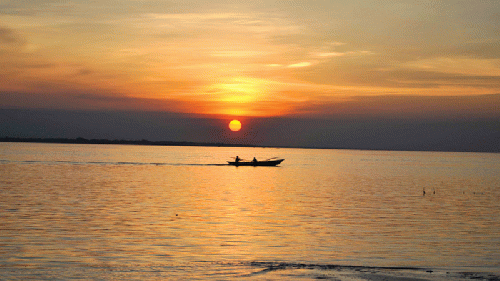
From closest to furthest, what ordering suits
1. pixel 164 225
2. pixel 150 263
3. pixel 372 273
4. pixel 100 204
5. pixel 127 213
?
pixel 372 273 → pixel 150 263 → pixel 164 225 → pixel 127 213 → pixel 100 204

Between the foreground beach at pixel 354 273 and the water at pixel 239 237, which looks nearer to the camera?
the foreground beach at pixel 354 273

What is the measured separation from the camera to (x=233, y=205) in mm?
41000

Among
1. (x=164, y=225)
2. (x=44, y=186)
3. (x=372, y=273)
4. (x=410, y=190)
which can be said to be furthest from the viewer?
(x=410, y=190)

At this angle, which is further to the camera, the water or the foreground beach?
the water

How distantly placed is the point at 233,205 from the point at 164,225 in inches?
472

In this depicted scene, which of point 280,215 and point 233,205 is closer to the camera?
point 280,215

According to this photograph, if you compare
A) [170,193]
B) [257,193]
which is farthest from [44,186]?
[257,193]

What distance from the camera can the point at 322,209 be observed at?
3919 cm

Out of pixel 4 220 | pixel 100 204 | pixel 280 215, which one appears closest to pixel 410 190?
pixel 280 215

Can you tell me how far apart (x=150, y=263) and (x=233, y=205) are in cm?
2082

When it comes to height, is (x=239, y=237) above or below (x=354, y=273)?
below

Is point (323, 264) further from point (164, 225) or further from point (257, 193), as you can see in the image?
point (257, 193)

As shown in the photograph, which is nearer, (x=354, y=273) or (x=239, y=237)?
(x=354, y=273)

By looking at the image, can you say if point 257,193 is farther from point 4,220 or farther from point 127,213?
point 4,220
